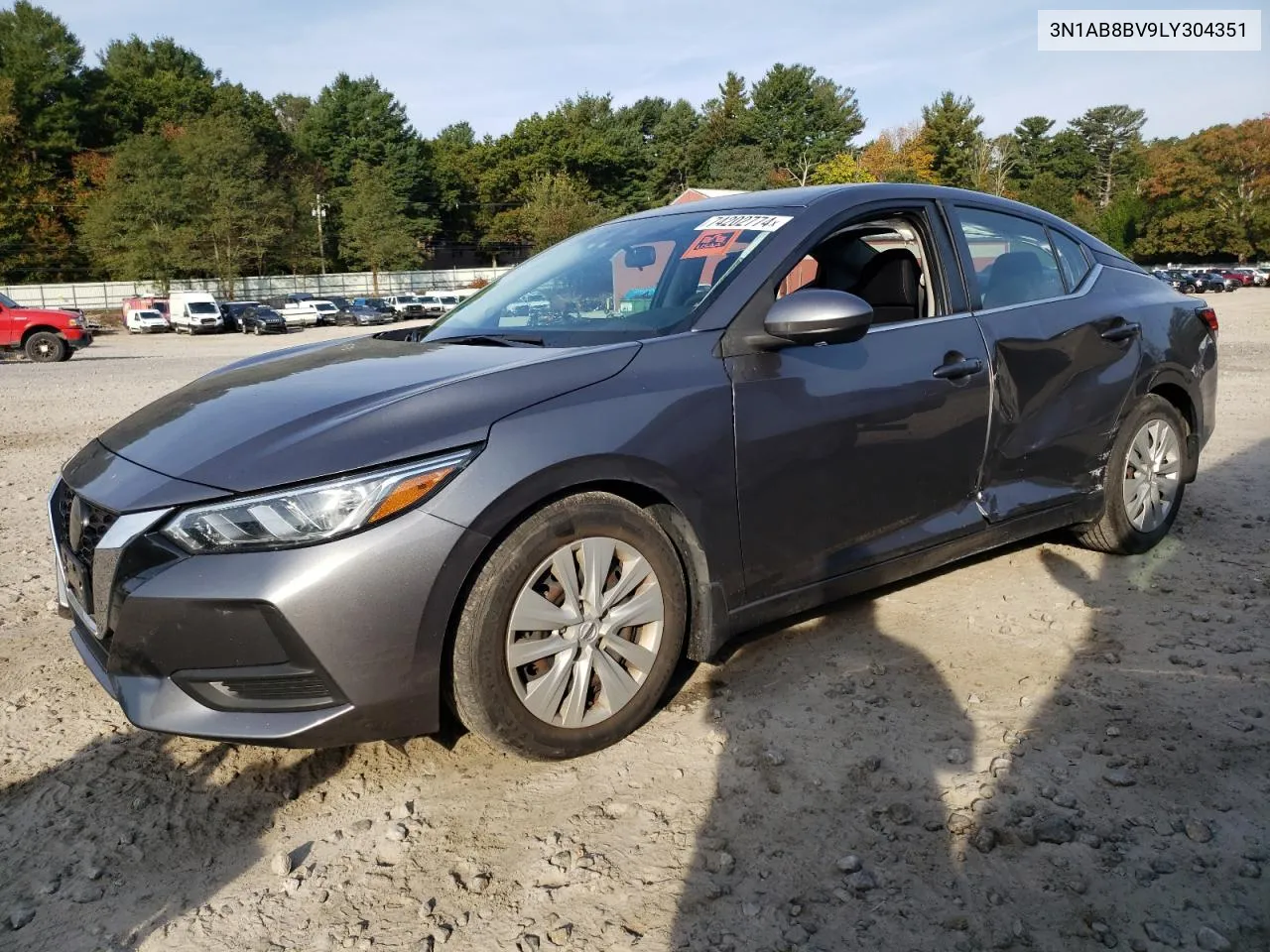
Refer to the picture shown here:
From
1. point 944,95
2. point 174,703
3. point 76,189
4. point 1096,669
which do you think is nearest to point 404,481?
point 174,703

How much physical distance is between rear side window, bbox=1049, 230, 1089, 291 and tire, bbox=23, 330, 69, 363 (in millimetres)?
22982

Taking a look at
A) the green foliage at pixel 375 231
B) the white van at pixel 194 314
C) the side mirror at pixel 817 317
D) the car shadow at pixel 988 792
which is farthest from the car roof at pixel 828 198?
the green foliage at pixel 375 231

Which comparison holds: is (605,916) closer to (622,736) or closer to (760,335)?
(622,736)

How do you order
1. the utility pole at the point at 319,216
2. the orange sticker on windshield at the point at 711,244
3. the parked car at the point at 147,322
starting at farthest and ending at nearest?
the utility pole at the point at 319,216 < the parked car at the point at 147,322 < the orange sticker on windshield at the point at 711,244

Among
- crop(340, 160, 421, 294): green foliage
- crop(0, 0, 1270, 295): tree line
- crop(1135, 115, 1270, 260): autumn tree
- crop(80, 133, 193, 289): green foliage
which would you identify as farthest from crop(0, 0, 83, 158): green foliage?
Answer: crop(1135, 115, 1270, 260): autumn tree

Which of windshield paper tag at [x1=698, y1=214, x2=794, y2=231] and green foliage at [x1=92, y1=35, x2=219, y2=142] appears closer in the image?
windshield paper tag at [x1=698, y1=214, x2=794, y2=231]

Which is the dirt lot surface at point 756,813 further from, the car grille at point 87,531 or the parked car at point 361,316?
the parked car at point 361,316

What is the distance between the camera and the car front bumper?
228 centimetres

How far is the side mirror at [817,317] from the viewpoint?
2.91 meters

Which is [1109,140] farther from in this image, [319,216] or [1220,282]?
[319,216]

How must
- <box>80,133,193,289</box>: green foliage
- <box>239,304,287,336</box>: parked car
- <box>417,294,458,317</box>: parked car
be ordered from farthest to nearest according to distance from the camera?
<box>80,133,193,289</box>: green foliage, <box>417,294,458,317</box>: parked car, <box>239,304,287,336</box>: parked car

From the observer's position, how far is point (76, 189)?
68.6m

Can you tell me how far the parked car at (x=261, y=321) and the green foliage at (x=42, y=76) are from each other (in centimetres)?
3675

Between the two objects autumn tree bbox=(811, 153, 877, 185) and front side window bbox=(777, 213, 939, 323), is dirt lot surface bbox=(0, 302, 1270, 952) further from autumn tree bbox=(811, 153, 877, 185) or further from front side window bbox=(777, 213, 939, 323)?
autumn tree bbox=(811, 153, 877, 185)
